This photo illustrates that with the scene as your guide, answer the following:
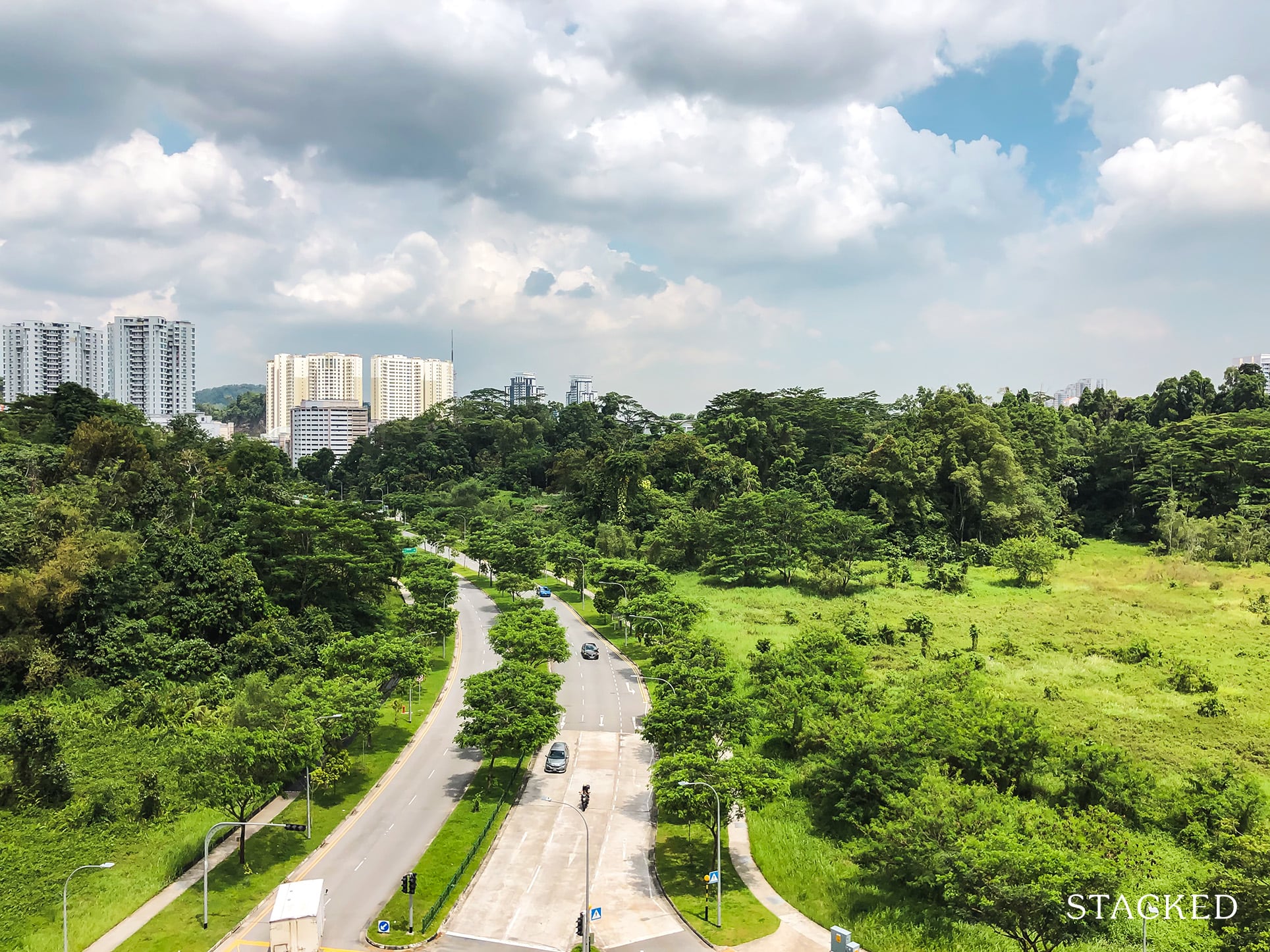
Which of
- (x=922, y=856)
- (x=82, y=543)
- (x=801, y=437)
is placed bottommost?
(x=922, y=856)

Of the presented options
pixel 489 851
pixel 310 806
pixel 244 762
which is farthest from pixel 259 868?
pixel 489 851

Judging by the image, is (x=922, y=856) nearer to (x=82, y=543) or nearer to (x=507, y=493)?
(x=82, y=543)

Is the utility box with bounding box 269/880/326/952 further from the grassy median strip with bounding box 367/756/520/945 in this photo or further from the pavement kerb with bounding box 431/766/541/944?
the pavement kerb with bounding box 431/766/541/944

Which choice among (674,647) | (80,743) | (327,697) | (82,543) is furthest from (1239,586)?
(82,543)

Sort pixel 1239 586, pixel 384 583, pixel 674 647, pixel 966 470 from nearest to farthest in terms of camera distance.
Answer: pixel 674 647
pixel 1239 586
pixel 384 583
pixel 966 470

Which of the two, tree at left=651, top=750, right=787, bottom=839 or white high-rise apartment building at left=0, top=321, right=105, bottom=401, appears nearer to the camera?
tree at left=651, top=750, right=787, bottom=839

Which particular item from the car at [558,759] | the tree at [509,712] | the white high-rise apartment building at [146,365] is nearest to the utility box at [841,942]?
the tree at [509,712]

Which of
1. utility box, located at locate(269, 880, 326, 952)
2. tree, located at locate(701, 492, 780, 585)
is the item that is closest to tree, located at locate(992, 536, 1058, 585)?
tree, located at locate(701, 492, 780, 585)
